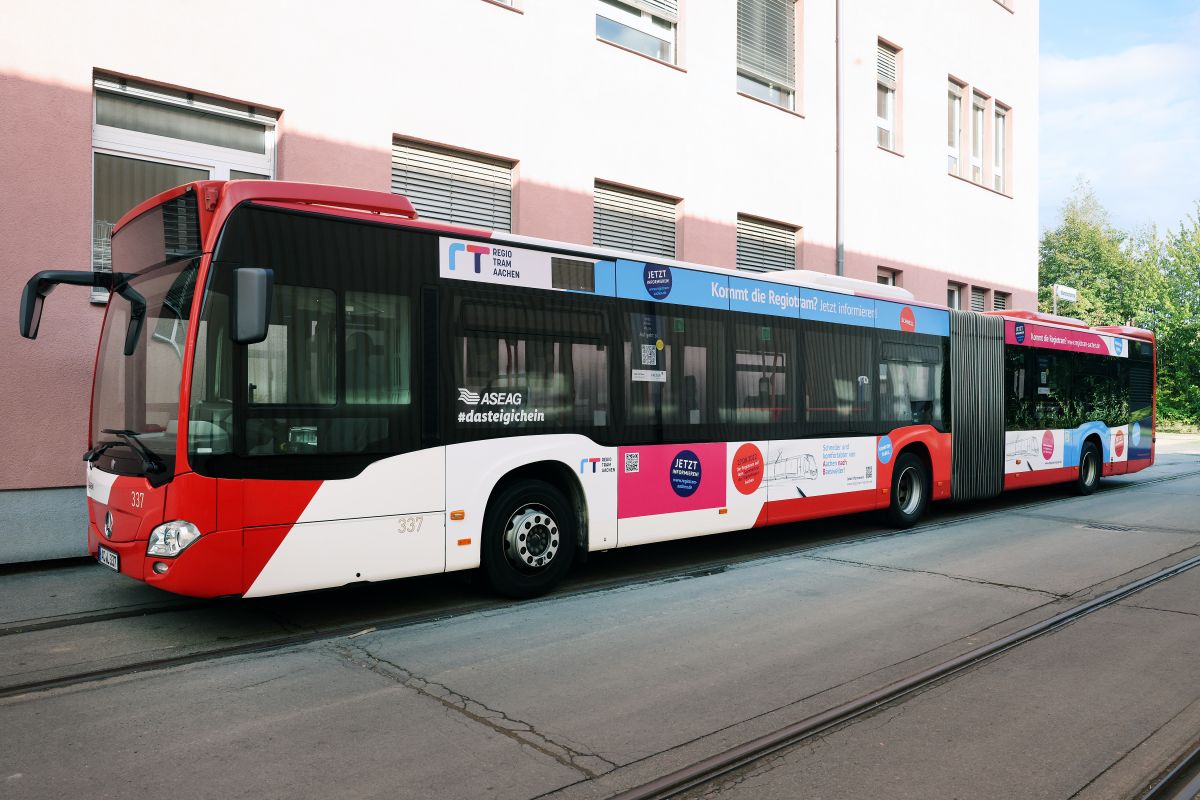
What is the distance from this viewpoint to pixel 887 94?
19.8 meters

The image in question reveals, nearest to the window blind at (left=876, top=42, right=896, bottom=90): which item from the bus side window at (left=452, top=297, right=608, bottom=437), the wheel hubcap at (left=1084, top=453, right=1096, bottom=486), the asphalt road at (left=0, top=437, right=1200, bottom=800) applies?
the wheel hubcap at (left=1084, top=453, right=1096, bottom=486)

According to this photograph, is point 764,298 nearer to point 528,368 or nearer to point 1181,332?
point 528,368

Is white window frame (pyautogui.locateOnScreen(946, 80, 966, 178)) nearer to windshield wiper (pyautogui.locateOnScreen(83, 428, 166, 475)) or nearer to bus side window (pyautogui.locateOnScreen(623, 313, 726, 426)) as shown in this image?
bus side window (pyautogui.locateOnScreen(623, 313, 726, 426))

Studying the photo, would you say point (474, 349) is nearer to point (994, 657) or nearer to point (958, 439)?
point (994, 657)

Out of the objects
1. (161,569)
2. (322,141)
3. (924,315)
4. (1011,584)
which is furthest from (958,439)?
(161,569)

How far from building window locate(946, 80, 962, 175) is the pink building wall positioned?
0.51 metres

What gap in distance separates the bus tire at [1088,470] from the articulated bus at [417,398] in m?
6.86

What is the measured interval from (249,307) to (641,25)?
431 inches

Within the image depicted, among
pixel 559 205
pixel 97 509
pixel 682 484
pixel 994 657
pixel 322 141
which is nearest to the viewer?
pixel 994 657

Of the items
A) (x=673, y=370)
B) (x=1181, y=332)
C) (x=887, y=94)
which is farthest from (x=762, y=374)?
(x=1181, y=332)

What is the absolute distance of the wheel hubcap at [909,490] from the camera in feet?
36.5

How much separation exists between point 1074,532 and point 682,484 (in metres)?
5.47

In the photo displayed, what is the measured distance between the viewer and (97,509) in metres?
6.22

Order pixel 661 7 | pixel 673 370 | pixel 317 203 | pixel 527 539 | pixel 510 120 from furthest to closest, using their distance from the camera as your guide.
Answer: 1. pixel 661 7
2. pixel 510 120
3. pixel 673 370
4. pixel 527 539
5. pixel 317 203
